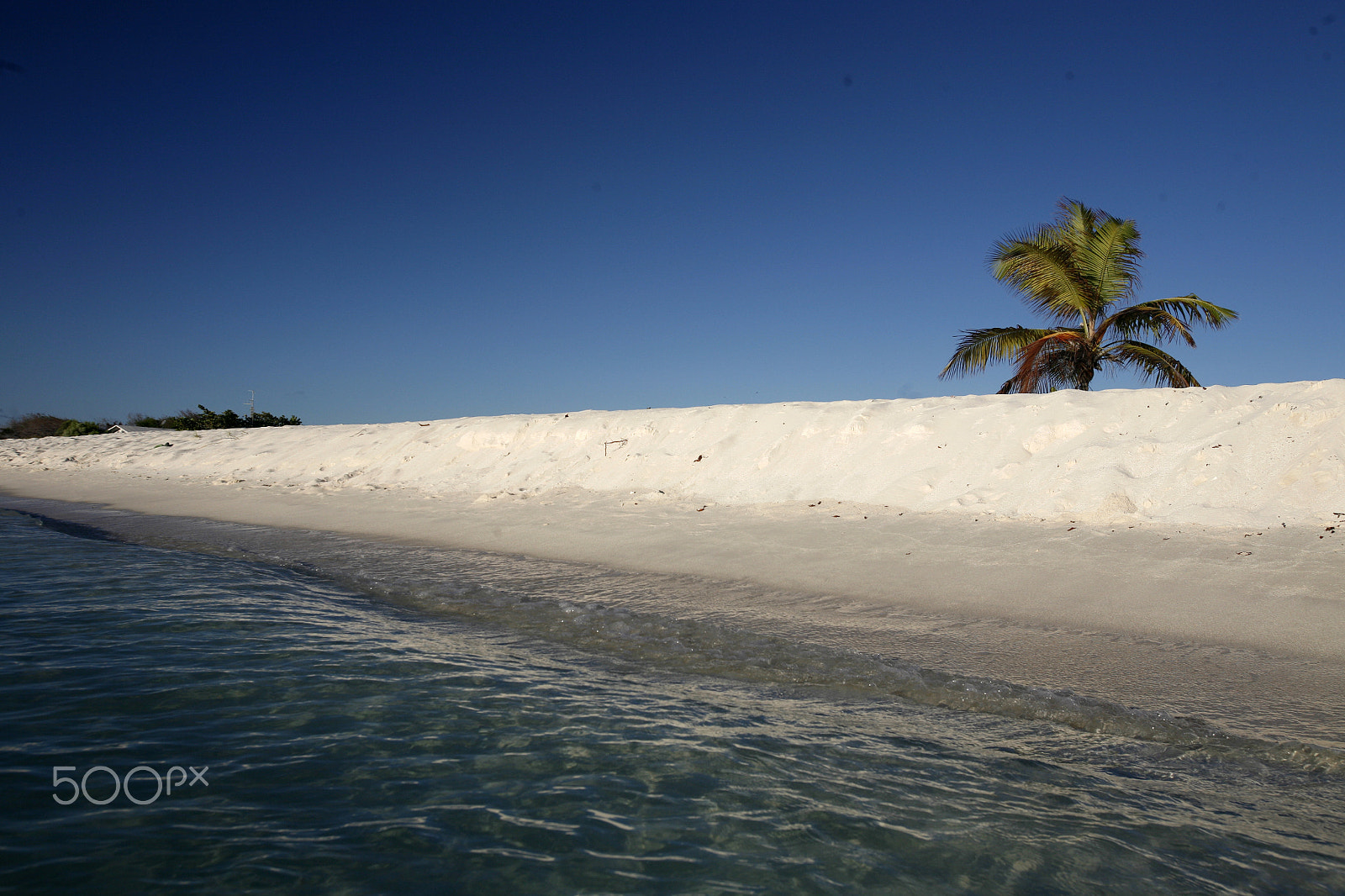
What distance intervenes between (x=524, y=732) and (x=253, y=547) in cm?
658

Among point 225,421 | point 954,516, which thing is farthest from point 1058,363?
point 225,421

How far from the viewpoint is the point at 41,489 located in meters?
16.0

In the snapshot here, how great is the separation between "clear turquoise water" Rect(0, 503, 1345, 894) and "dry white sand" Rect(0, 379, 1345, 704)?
3.59 ft

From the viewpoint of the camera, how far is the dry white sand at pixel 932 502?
5.19 m

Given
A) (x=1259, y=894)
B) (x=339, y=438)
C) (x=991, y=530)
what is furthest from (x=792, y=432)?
(x=339, y=438)

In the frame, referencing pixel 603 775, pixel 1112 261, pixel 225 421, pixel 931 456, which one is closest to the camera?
pixel 603 775

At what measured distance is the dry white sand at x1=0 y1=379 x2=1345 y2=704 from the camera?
204 inches

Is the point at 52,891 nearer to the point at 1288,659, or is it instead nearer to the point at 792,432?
the point at 1288,659

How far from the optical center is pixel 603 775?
274 cm

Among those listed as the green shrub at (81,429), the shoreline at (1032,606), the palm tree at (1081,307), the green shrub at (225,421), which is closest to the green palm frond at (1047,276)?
the palm tree at (1081,307)

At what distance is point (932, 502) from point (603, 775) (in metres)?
6.29

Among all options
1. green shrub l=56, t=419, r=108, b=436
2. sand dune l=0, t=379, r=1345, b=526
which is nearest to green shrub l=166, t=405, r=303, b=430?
green shrub l=56, t=419, r=108, b=436

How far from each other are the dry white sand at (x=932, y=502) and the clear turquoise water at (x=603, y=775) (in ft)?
3.59

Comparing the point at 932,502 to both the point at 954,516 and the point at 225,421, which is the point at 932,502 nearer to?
the point at 954,516
